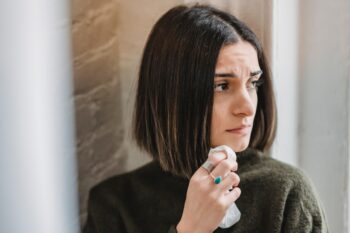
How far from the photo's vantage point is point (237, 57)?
0.78 metres

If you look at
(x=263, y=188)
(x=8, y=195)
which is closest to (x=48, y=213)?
(x=8, y=195)

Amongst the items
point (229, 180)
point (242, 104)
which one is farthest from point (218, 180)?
point (242, 104)

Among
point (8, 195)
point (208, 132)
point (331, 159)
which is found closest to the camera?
point (8, 195)

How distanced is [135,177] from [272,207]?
26cm

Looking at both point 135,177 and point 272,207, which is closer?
point 272,207

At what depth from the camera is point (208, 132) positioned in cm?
80

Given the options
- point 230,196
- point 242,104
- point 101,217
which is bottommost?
point 101,217

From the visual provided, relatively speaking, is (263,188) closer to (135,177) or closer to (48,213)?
(135,177)

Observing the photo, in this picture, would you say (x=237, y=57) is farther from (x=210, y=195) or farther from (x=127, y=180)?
(x=127, y=180)

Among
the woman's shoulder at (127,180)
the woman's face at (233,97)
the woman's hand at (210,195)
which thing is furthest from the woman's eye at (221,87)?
the woman's shoulder at (127,180)

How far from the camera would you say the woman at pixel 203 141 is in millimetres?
766

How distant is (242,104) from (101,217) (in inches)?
13.5

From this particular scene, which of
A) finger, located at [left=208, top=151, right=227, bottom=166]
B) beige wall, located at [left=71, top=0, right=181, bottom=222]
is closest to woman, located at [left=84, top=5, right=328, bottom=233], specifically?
finger, located at [left=208, top=151, right=227, bottom=166]

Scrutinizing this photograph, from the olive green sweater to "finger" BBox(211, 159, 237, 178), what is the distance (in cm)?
16
